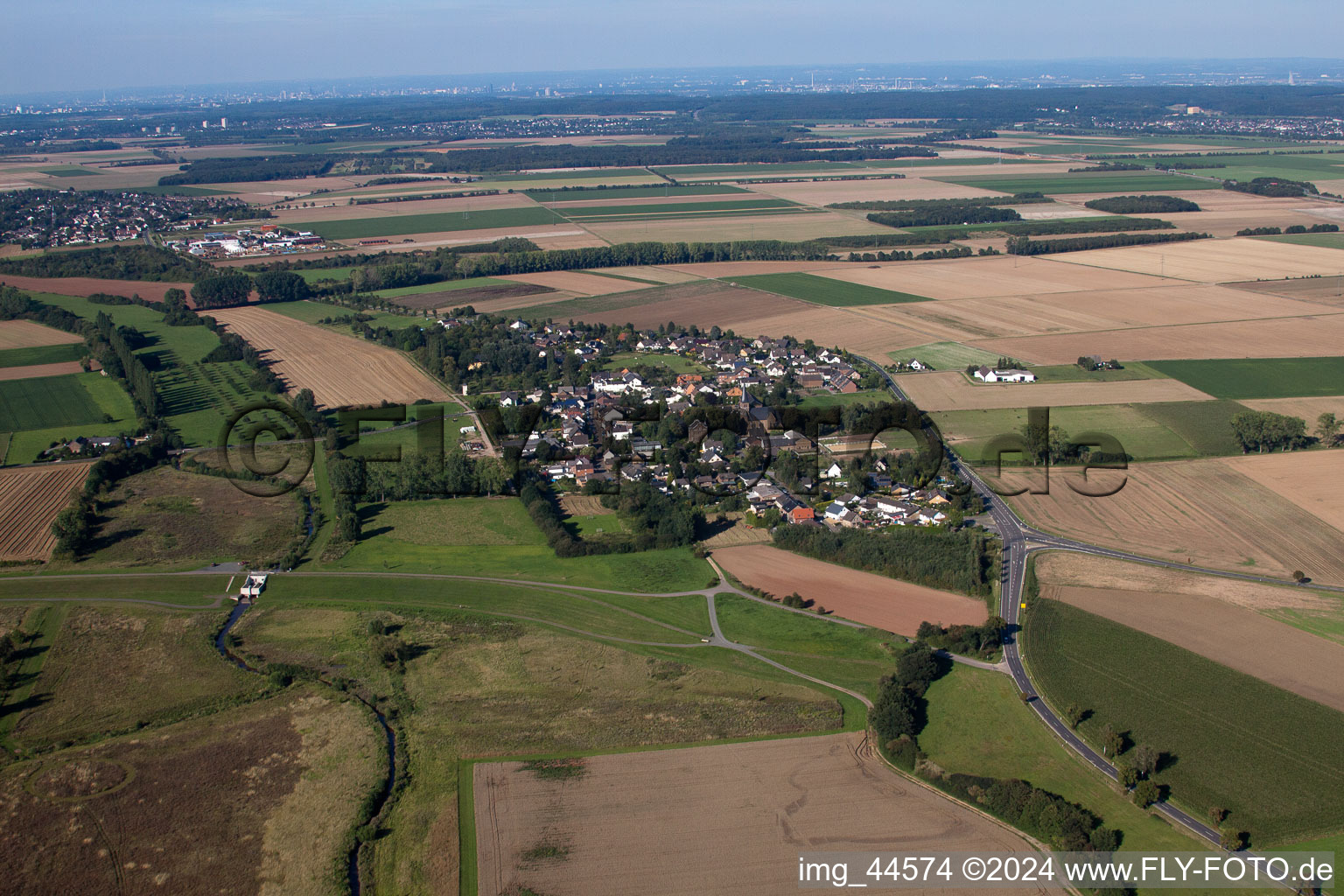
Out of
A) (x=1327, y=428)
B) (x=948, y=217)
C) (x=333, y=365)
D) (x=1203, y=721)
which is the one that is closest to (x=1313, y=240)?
(x=948, y=217)

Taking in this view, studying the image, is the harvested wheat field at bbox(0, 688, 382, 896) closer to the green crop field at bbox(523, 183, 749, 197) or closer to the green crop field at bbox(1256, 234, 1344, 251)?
the green crop field at bbox(1256, 234, 1344, 251)

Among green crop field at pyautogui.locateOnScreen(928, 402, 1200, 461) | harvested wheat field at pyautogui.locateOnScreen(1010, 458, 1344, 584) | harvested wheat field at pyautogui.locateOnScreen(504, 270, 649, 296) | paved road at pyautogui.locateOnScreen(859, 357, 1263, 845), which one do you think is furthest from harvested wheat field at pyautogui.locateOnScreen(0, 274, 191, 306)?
harvested wheat field at pyautogui.locateOnScreen(1010, 458, 1344, 584)

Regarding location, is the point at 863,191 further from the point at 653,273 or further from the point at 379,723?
the point at 379,723

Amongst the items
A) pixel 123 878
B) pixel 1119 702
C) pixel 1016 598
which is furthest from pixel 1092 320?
pixel 123 878

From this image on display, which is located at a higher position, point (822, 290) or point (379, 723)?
point (822, 290)

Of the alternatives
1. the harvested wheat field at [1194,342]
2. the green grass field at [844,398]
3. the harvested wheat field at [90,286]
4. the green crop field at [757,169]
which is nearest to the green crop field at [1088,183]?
the green crop field at [757,169]

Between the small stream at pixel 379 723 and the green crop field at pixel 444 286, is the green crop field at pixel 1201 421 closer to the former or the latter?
the small stream at pixel 379 723
